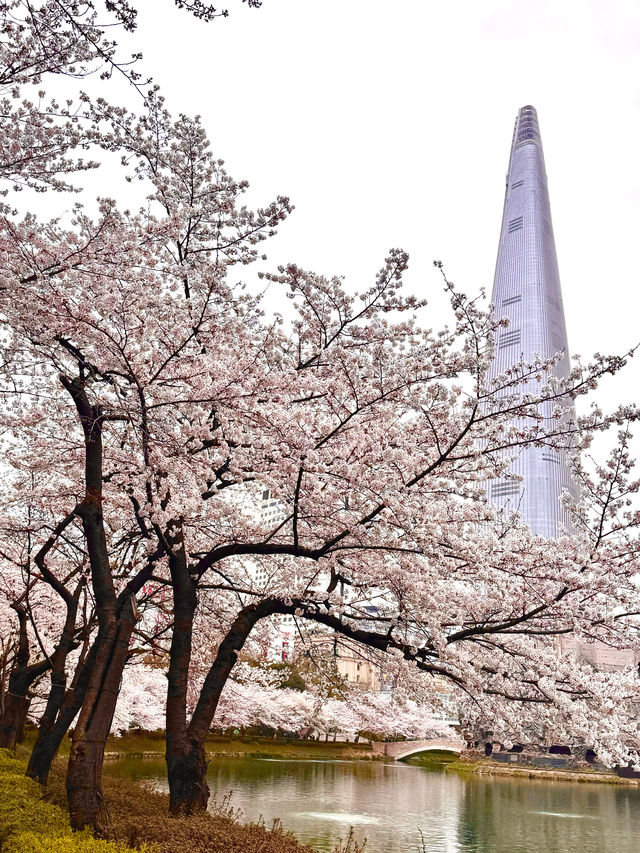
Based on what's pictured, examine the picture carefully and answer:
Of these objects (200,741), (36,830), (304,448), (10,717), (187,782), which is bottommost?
(36,830)

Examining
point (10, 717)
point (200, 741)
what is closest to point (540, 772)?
point (10, 717)

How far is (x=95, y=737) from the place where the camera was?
7973 millimetres

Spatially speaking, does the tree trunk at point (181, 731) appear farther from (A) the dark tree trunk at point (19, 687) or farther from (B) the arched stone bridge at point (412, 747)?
(B) the arched stone bridge at point (412, 747)

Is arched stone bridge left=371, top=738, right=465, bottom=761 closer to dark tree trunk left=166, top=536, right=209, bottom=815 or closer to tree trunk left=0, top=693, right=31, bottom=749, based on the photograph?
tree trunk left=0, top=693, right=31, bottom=749

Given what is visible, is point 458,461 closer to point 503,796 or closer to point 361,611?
point 361,611

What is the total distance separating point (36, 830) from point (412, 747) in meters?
63.5

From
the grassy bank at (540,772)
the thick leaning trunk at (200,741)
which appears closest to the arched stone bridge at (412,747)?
the grassy bank at (540,772)

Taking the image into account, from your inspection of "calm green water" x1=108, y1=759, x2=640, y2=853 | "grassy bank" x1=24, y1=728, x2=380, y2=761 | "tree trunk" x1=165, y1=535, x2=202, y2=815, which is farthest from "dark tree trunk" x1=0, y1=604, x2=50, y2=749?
"grassy bank" x1=24, y1=728, x2=380, y2=761

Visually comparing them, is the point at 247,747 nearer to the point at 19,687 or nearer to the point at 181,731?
the point at 19,687

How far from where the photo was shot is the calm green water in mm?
18062

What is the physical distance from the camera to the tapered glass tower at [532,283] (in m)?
130

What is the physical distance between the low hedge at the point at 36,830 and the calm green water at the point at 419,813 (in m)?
9.04

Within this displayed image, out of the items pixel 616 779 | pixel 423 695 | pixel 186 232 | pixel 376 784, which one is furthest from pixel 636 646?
pixel 616 779

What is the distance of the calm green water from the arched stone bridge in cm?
2752
